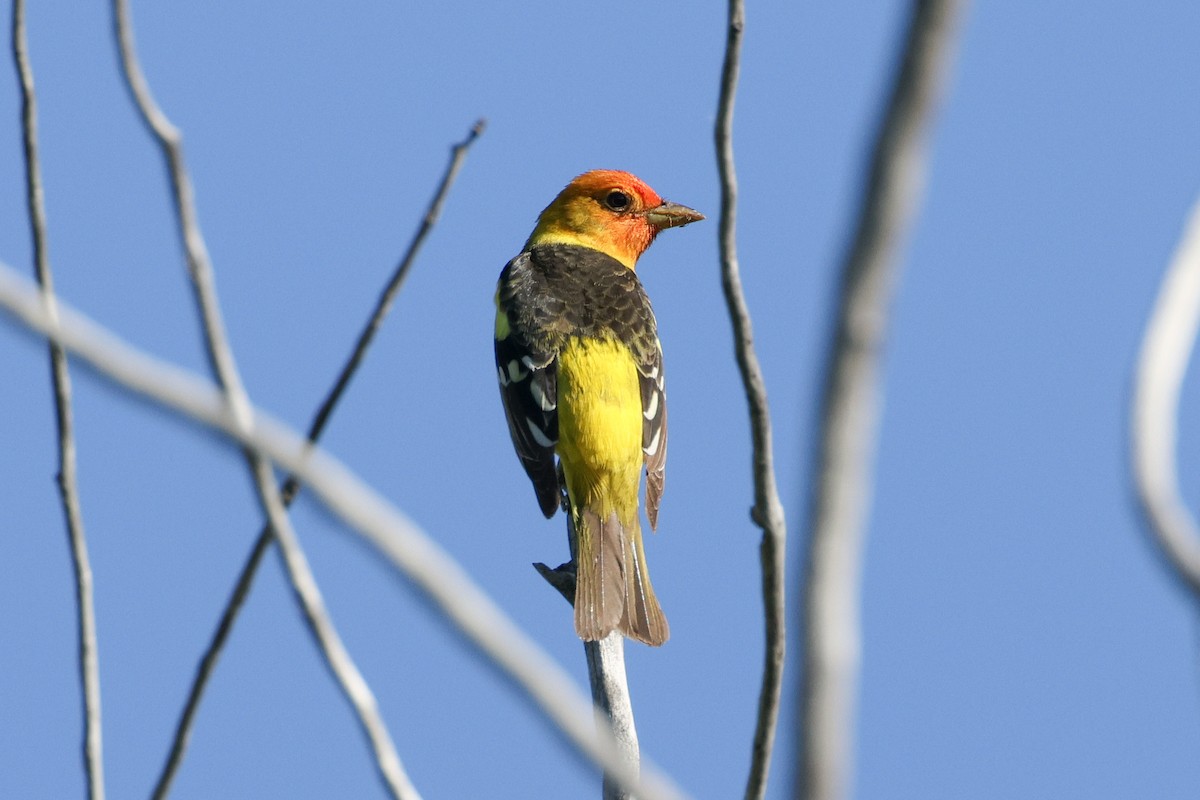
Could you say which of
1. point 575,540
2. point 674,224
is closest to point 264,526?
point 575,540

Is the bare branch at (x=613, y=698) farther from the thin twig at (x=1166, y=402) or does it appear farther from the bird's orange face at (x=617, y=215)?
the bird's orange face at (x=617, y=215)

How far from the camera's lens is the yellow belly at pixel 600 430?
21.1 ft

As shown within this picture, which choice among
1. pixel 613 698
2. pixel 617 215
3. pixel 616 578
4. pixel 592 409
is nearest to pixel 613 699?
pixel 613 698

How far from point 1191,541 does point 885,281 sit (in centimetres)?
42

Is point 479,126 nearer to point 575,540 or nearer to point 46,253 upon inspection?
point 46,253

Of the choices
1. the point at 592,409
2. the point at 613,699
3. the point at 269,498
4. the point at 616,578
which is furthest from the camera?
the point at 592,409

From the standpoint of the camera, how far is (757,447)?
2512 mm

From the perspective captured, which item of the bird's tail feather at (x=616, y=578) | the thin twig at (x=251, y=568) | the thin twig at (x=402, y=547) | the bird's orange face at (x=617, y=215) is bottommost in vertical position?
the thin twig at (x=402, y=547)

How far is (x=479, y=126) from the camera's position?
294cm

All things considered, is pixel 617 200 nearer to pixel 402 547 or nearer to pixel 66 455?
pixel 66 455

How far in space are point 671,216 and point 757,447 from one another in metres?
6.65

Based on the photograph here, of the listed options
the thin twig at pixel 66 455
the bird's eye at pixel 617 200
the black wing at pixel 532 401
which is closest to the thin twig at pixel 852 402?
the thin twig at pixel 66 455

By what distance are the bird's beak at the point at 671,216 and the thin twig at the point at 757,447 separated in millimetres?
6346

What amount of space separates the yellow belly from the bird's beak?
2.24 meters
